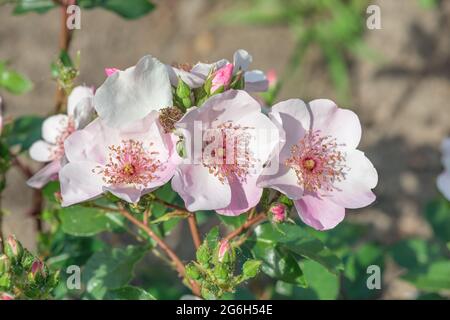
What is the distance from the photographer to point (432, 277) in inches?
75.5

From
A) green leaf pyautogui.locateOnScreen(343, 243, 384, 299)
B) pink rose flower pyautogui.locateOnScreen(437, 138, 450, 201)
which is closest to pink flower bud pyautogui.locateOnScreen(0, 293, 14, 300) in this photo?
green leaf pyautogui.locateOnScreen(343, 243, 384, 299)

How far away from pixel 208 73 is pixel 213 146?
15cm

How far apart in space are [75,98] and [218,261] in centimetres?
55

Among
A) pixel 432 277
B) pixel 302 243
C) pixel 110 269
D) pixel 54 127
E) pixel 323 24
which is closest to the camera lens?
pixel 302 243

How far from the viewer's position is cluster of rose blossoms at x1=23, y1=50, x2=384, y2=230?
129cm

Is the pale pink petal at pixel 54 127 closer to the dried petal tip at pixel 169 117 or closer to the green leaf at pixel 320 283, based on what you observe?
the dried petal tip at pixel 169 117

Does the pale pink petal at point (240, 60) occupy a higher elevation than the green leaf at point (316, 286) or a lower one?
higher

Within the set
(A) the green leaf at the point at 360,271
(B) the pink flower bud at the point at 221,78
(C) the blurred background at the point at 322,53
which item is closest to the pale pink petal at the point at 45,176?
(B) the pink flower bud at the point at 221,78

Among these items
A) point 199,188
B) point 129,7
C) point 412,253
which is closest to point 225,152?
point 199,188

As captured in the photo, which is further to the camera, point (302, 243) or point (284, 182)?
point (302, 243)

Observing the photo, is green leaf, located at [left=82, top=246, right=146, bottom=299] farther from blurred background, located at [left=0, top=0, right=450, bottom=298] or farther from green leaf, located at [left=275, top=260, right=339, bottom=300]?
blurred background, located at [left=0, top=0, right=450, bottom=298]

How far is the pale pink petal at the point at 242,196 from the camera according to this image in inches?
51.9

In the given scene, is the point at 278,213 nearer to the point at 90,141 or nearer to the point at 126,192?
the point at 126,192

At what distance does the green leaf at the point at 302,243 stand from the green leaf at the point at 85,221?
0.39 m
